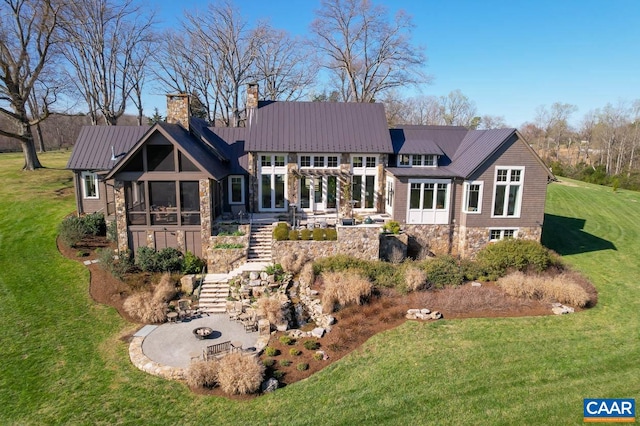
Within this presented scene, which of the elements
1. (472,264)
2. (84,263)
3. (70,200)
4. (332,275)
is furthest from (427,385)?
(70,200)

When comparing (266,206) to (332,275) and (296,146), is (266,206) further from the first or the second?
(332,275)

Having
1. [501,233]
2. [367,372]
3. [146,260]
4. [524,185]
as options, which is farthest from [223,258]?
[524,185]

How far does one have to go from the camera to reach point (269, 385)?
37.5 feet

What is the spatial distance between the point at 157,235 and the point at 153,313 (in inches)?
203

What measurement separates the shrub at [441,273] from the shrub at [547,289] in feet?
6.25

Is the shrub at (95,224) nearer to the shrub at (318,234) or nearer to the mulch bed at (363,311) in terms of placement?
the mulch bed at (363,311)

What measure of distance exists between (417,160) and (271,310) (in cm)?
1287

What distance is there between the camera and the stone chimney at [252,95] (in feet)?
78.9

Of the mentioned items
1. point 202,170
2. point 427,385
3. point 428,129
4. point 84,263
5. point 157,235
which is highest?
point 428,129

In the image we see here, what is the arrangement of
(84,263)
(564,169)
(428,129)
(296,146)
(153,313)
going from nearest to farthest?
(153,313) < (84,263) < (296,146) < (428,129) < (564,169)

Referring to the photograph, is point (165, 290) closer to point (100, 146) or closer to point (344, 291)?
point (344, 291)

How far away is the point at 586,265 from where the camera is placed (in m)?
20.8

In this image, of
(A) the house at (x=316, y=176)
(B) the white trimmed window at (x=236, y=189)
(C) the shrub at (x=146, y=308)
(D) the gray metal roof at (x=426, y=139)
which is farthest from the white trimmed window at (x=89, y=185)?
(D) the gray metal roof at (x=426, y=139)

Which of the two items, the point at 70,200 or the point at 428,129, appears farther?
the point at 70,200
